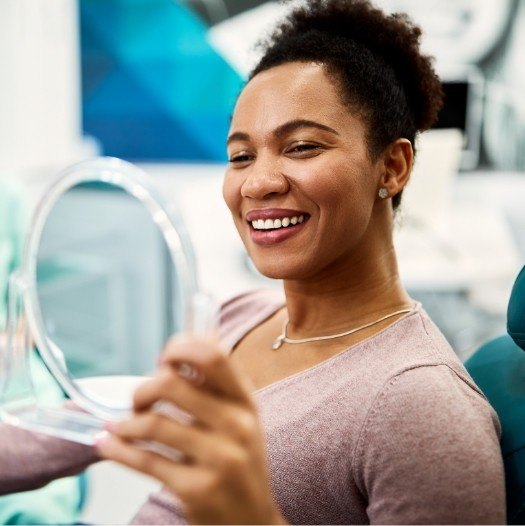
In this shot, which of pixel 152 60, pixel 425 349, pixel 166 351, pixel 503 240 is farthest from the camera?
pixel 152 60

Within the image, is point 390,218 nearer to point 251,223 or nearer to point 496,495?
point 251,223

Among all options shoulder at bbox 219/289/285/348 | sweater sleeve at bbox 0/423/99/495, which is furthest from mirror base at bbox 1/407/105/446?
shoulder at bbox 219/289/285/348

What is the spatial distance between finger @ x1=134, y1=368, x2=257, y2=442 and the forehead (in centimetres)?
43

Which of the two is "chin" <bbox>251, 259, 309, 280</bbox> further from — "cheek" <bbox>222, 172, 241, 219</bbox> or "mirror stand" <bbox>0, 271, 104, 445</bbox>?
"mirror stand" <bbox>0, 271, 104, 445</bbox>

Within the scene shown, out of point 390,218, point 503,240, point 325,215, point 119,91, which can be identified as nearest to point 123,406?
point 325,215

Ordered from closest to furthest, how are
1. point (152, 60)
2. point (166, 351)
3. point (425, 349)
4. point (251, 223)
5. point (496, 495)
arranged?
point (166, 351)
point (496, 495)
point (425, 349)
point (251, 223)
point (152, 60)

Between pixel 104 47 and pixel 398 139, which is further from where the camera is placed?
pixel 104 47

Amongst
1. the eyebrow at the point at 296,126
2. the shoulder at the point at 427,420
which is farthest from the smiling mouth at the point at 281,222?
the shoulder at the point at 427,420

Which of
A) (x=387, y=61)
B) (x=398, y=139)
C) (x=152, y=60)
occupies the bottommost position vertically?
(x=398, y=139)

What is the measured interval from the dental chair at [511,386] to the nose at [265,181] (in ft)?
0.98

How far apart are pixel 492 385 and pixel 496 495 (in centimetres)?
25

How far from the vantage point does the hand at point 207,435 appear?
0.47 m

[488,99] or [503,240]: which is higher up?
[488,99]

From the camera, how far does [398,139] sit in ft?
2.93
